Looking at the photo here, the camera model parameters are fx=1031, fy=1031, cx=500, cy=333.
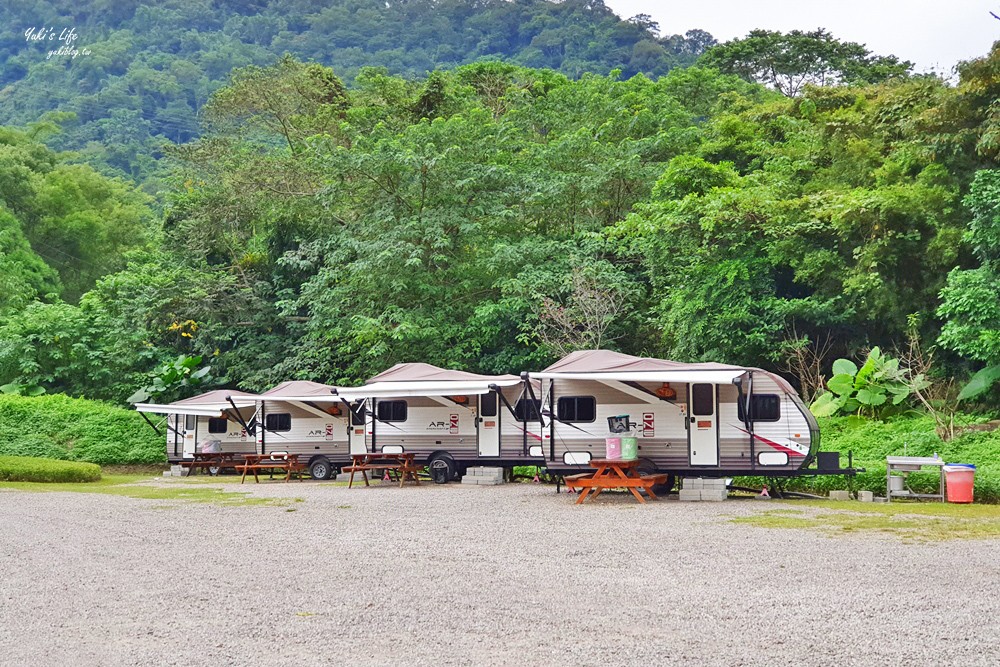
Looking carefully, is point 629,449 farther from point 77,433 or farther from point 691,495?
point 77,433

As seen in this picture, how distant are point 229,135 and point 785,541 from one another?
97.7 feet

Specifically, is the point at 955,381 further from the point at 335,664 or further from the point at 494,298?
the point at 335,664

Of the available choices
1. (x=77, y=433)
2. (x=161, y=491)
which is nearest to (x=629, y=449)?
(x=161, y=491)

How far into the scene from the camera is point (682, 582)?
26.4 feet

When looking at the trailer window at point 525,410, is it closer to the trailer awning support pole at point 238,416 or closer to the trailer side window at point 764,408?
the trailer side window at point 764,408

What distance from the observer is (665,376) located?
1537 centimetres

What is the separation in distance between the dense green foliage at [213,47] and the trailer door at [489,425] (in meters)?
47.7

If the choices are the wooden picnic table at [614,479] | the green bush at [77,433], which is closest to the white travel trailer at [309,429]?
the green bush at [77,433]

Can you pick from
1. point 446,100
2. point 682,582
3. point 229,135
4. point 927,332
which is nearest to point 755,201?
point 927,332

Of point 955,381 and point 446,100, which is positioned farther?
point 446,100

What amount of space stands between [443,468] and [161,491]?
5.28 meters

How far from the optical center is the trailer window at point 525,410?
1909cm

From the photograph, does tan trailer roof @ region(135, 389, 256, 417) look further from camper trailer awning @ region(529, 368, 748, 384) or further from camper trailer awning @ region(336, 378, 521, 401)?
camper trailer awning @ region(529, 368, 748, 384)

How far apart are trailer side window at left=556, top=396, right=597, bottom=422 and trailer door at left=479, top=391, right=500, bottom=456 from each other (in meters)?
3.24
